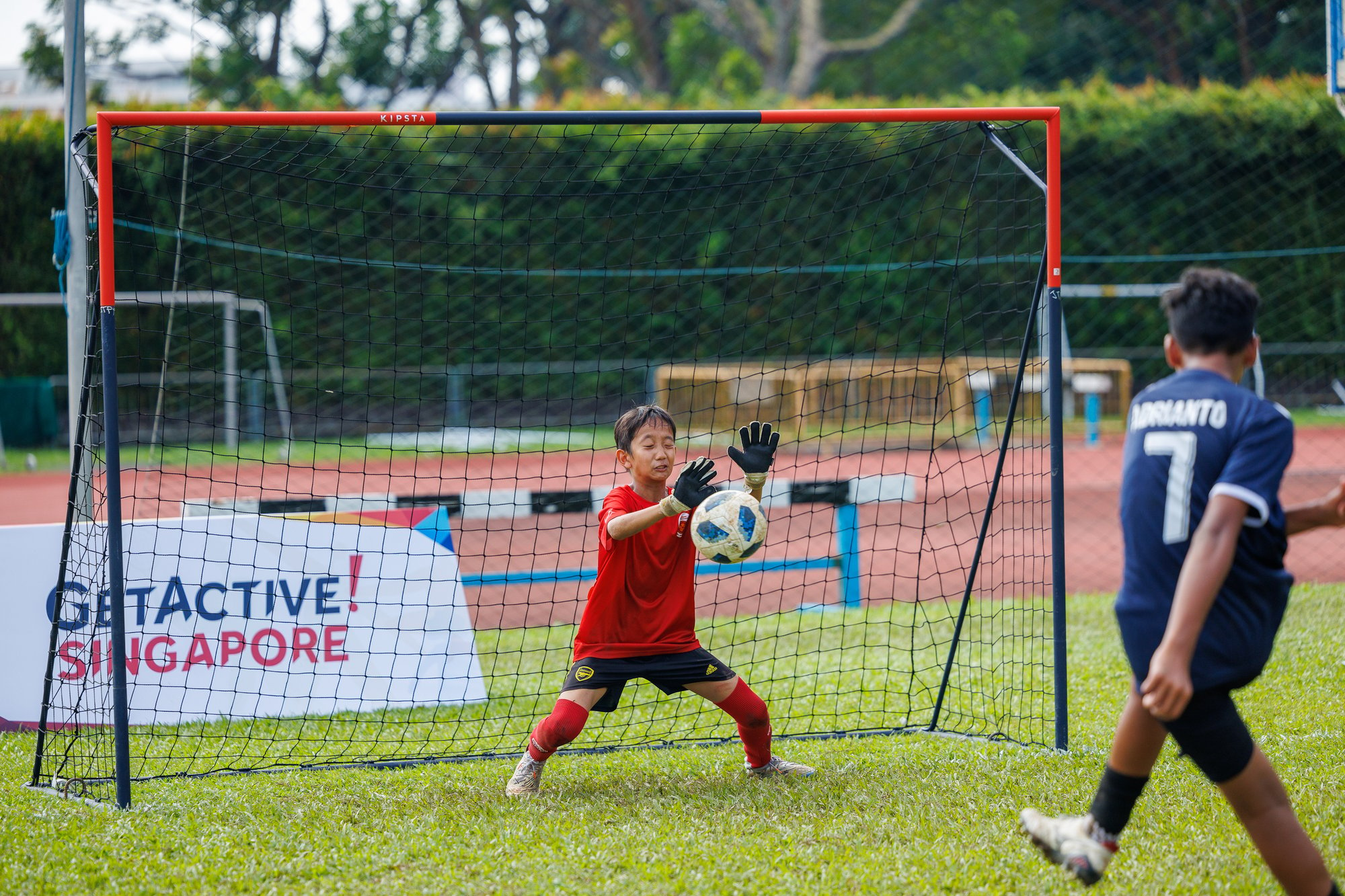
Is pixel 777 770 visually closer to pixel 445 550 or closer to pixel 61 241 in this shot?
pixel 445 550

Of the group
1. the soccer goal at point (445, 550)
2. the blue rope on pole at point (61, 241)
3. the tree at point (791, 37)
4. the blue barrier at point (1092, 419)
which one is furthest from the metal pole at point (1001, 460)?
the tree at point (791, 37)

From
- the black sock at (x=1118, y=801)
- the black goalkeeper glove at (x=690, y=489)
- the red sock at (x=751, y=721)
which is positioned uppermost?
the black goalkeeper glove at (x=690, y=489)

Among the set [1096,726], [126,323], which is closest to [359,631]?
[1096,726]

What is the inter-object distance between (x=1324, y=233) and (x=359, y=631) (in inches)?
664

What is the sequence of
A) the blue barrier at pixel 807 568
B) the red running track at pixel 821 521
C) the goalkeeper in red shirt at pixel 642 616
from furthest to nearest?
1. the red running track at pixel 821 521
2. the blue barrier at pixel 807 568
3. the goalkeeper in red shirt at pixel 642 616

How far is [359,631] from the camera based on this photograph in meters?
5.41

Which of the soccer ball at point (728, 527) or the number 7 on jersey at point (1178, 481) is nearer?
the number 7 on jersey at point (1178, 481)

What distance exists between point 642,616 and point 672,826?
0.72 meters

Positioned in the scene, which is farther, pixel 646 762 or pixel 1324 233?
pixel 1324 233

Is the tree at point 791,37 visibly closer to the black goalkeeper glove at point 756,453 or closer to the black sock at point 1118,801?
the black goalkeeper glove at point 756,453

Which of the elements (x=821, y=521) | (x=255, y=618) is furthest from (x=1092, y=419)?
(x=255, y=618)

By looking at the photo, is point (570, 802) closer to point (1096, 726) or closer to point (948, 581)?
point (1096, 726)

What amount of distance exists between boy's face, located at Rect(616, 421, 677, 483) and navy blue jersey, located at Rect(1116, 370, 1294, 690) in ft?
5.59

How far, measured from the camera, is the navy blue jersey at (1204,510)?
97.8 inches
